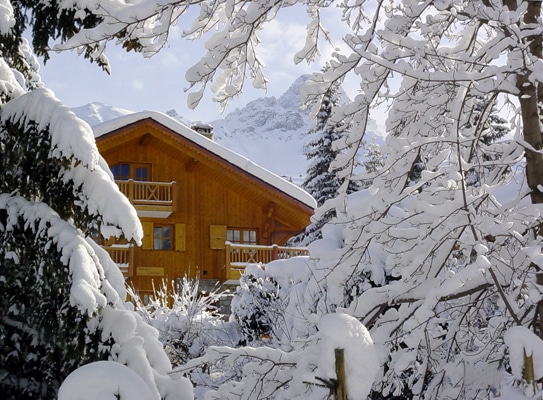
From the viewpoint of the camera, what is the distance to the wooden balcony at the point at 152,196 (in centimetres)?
2279

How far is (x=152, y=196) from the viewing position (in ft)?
76.4

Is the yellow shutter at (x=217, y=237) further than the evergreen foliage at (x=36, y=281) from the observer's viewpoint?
Yes

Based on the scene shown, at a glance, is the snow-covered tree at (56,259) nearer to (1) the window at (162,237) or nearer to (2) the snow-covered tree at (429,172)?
(2) the snow-covered tree at (429,172)

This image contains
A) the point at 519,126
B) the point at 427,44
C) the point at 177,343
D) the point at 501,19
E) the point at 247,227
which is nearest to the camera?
the point at 501,19

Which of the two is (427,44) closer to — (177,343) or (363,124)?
(363,124)

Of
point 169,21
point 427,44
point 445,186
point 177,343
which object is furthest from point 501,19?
point 177,343

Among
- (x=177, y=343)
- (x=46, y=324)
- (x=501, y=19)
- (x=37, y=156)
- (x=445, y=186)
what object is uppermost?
(x=501, y=19)

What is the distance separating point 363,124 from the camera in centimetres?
476

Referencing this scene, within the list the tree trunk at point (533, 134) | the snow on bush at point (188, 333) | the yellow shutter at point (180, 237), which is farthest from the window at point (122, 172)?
the tree trunk at point (533, 134)

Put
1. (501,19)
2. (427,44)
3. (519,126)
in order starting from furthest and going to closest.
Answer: (519,126)
(427,44)
(501,19)

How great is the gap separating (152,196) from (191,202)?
2.01m

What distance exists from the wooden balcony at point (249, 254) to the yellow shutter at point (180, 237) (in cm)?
185

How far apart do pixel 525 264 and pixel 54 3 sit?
4306mm

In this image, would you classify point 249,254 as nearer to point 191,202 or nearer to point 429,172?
point 191,202
